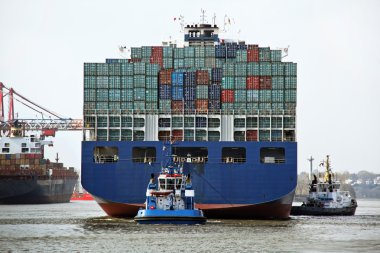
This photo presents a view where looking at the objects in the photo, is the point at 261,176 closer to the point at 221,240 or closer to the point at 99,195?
the point at 99,195

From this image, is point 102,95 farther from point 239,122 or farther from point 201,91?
point 239,122

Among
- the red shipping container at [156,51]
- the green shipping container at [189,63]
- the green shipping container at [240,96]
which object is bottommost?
the green shipping container at [240,96]

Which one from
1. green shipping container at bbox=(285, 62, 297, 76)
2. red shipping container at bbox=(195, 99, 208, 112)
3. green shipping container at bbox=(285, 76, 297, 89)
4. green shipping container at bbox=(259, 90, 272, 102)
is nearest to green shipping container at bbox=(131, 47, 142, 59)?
red shipping container at bbox=(195, 99, 208, 112)

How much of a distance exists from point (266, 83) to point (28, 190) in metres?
65.9

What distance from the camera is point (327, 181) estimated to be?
351ft

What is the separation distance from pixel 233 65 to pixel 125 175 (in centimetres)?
1419

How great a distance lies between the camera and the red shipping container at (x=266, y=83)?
92000mm

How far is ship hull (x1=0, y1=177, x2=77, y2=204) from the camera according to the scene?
145 meters

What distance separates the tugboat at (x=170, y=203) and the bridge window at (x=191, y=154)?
295 inches

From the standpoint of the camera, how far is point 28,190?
149250 mm

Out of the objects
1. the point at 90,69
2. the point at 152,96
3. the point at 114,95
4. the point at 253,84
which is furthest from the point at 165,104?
the point at 253,84

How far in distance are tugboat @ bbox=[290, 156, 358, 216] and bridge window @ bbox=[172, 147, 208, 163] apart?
19424 millimetres

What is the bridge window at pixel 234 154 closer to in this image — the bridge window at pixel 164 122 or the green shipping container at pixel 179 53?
the bridge window at pixel 164 122

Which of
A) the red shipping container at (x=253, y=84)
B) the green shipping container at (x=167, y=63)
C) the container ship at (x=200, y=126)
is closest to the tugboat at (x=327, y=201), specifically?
the container ship at (x=200, y=126)
